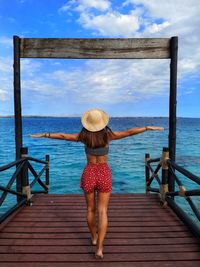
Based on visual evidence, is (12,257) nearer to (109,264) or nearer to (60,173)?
(109,264)

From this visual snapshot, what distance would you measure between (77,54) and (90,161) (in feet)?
10.7

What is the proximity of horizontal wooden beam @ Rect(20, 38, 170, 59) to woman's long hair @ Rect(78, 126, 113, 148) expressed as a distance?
3.05 metres

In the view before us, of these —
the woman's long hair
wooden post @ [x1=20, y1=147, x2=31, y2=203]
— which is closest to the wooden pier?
wooden post @ [x1=20, y1=147, x2=31, y2=203]

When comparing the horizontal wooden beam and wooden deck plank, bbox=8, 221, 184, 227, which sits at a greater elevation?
the horizontal wooden beam

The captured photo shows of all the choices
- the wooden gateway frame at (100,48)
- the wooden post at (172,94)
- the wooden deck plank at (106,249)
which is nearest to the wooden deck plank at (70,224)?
the wooden deck plank at (106,249)

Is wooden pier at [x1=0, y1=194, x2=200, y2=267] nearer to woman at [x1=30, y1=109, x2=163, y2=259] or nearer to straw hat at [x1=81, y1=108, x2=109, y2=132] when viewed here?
woman at [x1=30, y1=109, x2=163, y2=259]

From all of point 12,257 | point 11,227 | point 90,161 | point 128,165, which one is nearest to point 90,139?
point 90,161

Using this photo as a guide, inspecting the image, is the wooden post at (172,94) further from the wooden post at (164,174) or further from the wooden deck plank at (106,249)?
the wooden deck plank at (106,249)

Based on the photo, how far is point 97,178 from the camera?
4.36 meters

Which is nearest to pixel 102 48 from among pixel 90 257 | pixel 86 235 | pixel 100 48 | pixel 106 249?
pixel 100 48

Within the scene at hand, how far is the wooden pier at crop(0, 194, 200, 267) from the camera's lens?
14.2 ft

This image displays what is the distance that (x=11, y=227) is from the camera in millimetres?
5621

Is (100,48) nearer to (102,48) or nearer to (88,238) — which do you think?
(102,48)

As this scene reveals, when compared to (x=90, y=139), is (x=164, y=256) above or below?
below
